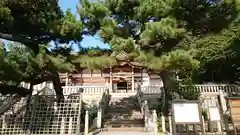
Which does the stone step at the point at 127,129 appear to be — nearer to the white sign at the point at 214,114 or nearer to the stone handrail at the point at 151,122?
the stone handrail at the point at 151,122

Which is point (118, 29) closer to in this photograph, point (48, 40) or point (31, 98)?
point (48, 40)

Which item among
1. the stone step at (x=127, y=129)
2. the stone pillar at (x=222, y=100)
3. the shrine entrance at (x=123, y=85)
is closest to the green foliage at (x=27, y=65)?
the stone step at (x=127, y=129)

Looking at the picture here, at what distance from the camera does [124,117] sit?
42.7 ft

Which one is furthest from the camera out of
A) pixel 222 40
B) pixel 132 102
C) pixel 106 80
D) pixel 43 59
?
pixel 106 80

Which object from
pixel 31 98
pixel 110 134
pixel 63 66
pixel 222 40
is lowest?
pixel 110 134

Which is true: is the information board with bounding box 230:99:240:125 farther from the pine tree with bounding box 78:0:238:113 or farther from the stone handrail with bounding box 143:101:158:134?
the stone handrail with bounding box 143:101:158:134

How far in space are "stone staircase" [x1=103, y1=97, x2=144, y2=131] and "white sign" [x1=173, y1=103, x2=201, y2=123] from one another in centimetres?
342

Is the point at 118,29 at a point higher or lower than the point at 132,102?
higher

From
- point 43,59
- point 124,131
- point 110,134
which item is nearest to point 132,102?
point 124,131

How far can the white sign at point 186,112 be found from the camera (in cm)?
805

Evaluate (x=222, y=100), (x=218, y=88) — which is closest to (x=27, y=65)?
(x=222, y=100)

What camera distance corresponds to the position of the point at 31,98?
11484 millimetres

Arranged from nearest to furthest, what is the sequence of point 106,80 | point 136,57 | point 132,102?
1. point 136,57
2. point 132,102
3. point 106,80

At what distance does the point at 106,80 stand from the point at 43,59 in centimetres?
1520
